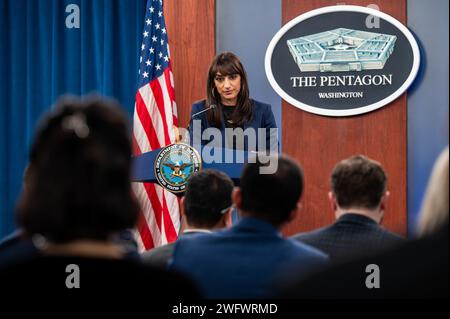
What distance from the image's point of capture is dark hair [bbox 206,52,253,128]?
4391 millimetres

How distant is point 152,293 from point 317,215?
13.5 feet

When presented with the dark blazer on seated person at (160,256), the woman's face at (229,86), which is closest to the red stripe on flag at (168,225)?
the woman's face at (229,86)

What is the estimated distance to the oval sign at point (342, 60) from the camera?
504cm

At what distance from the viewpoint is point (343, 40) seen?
16.9 ft

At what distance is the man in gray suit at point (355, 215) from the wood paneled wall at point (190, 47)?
3089 mm

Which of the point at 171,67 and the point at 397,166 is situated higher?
the point at 171,67

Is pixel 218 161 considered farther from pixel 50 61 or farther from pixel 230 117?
pixel 50 61

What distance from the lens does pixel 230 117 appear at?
445 cm

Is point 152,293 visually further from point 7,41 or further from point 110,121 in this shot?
point 7,41

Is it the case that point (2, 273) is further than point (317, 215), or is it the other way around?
point (317, 215)

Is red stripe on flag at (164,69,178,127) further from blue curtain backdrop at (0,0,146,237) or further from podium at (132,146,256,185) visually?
podium at (132,146,256,185)

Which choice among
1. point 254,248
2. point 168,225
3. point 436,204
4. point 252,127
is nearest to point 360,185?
point 254,248

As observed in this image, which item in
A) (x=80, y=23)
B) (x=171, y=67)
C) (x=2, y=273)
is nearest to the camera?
(x=2, y=273)
